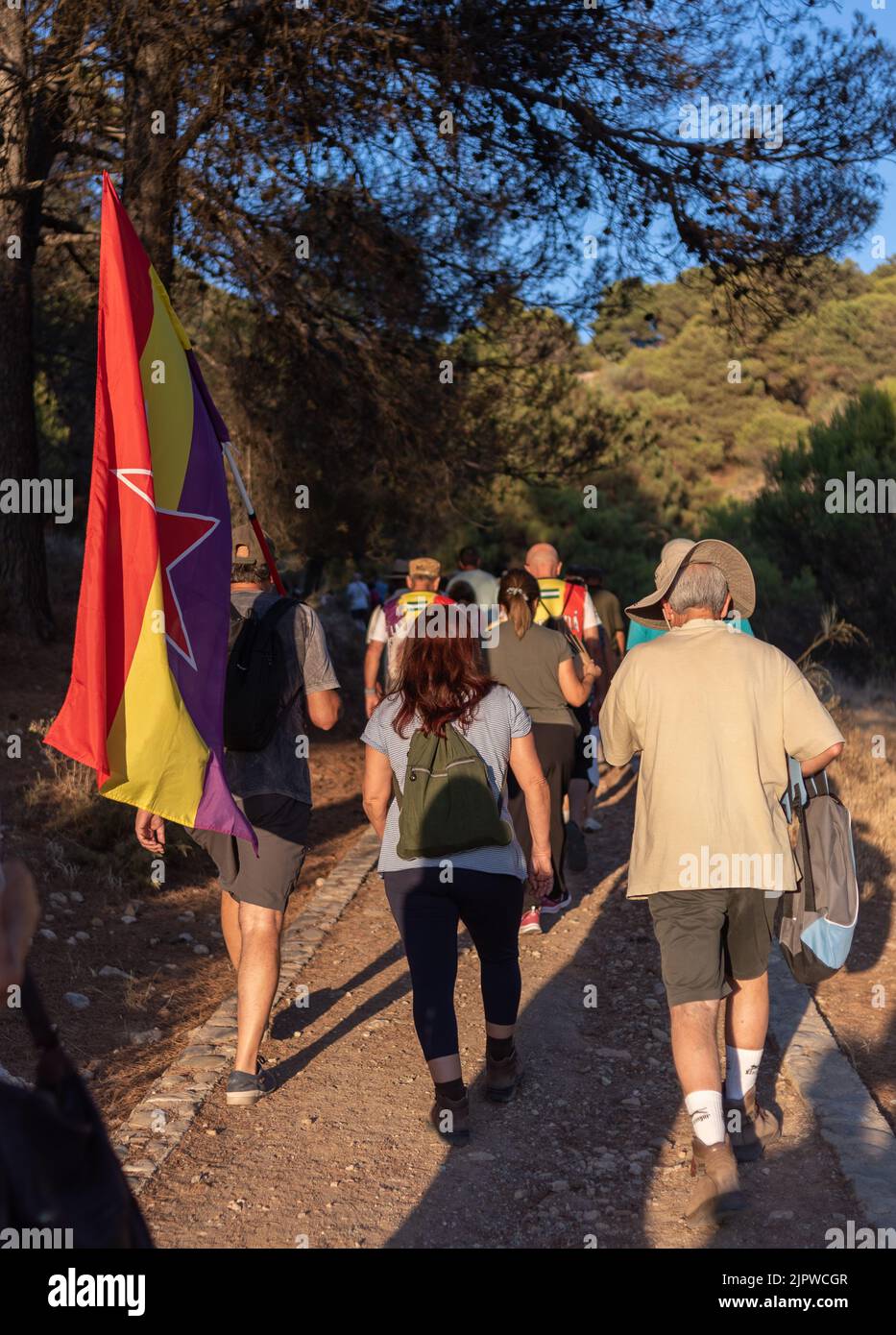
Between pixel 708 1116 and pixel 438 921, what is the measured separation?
1.13 metres

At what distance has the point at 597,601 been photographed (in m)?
10.2

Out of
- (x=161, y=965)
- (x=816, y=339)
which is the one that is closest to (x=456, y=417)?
(x=161, y=965)

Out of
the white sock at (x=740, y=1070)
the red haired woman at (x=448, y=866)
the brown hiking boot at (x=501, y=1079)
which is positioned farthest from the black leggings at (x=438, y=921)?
the white sock at (x=740, y=1070)

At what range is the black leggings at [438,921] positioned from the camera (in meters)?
4.67

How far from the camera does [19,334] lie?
452 inches

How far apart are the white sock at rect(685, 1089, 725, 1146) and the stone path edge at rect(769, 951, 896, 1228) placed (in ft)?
1.54

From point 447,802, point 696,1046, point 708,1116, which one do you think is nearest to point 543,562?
point 447,802

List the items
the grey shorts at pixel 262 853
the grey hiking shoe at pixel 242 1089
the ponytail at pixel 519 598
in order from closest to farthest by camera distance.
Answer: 1. the grey hiking shoe at pixel 242 1089
2. the grey shorts at pixel 262 853
3. the ponytail at pixel 519 598

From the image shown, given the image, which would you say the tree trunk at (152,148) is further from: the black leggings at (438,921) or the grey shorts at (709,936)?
the grey shorts at (709,936)

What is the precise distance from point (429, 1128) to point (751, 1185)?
1.13 meters

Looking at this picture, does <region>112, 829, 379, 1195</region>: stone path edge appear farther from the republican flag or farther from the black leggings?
the republican flag

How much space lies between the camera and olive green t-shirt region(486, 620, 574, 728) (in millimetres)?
7023

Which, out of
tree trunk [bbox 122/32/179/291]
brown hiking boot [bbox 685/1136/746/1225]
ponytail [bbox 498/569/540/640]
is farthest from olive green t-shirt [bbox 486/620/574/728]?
tree trunk [bbox 122/32/179/291]

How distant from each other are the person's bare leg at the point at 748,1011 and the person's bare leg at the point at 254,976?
65.5 inches
